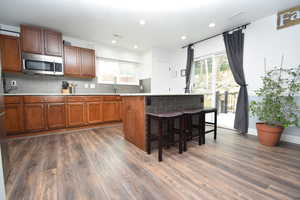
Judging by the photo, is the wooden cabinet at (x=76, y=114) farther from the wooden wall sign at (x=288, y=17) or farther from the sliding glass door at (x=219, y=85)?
the wooden wall sign at (x=288, y=17)

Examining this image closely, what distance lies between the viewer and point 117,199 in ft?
3.76

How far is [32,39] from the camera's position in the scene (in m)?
2.95

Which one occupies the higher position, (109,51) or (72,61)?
(109,51)

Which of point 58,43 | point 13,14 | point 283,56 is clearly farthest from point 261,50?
point 13,14

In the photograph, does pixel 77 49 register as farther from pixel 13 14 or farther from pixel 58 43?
pixel 13 14

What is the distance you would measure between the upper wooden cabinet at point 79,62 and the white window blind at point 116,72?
0.53 metres

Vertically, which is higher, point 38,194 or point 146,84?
point 146,84

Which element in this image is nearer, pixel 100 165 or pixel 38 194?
pixel 38 194

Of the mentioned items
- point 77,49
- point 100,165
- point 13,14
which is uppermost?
point 13,14

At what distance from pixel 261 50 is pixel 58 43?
4.86 metres

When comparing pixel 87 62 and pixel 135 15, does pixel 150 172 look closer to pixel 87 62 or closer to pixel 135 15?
pixel 135 15

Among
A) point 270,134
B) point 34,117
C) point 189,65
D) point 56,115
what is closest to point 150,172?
point 270,134

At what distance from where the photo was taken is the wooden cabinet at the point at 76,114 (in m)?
3.20

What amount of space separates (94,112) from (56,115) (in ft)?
2.81
